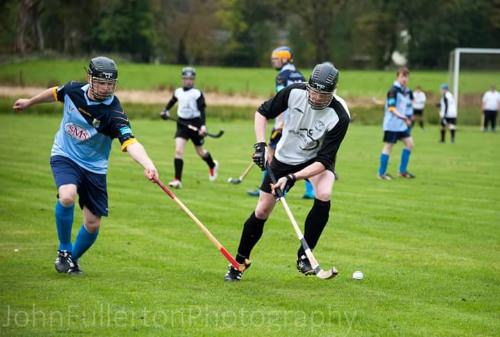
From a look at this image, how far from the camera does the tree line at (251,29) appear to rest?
262ft

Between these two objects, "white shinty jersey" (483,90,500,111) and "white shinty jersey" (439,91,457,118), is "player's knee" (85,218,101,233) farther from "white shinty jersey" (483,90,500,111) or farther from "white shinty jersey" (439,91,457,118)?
"white shinty jersey" (483,90,500,111)

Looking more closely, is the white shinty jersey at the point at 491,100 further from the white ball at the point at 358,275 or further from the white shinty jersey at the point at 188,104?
the white ball at the point at 358,275

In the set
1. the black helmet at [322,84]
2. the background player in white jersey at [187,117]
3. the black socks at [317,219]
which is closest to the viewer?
the black helmet at [322,84]

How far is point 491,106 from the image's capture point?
3938 centimetres

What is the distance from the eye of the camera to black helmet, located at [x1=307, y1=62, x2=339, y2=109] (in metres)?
8.46

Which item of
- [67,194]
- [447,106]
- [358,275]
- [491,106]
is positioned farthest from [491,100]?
[67,194]

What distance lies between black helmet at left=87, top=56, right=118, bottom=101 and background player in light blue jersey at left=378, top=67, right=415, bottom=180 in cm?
1179

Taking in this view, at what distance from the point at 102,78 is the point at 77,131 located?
66 centimetres

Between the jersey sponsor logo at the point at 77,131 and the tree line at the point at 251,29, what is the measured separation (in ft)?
232

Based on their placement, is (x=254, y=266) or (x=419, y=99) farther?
(x=419, y=99)

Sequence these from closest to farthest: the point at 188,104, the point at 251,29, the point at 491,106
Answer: the point at 188,104 < the point at 491,106 < the point at 251,29

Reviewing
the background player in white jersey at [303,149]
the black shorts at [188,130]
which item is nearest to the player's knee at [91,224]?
the background player in white jersey at [303,149]

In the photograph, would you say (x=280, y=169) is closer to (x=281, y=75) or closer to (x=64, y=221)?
(x=64, y=221)

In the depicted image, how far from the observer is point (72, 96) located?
8.80 m
